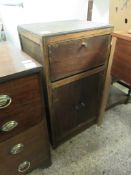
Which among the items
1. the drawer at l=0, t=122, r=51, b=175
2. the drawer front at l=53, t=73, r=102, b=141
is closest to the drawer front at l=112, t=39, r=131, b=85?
the drawer front at l=53, t=73, r=102, b=141

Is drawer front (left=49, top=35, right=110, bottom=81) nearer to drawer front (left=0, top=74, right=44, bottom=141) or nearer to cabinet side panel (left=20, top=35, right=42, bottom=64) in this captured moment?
cabinet side panel (left=20, top=35, right=42, bottom=64)

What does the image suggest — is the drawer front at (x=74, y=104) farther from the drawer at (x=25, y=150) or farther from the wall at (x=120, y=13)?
the wall at (x=120, y=13)

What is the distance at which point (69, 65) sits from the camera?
2.95 ft

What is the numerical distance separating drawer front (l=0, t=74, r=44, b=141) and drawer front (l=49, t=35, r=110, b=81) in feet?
0.59

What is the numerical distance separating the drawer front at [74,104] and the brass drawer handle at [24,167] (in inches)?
10.7

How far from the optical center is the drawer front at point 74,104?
101 centimetres

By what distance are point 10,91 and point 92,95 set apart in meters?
0.70

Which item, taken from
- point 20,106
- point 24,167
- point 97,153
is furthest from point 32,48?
point 97,153

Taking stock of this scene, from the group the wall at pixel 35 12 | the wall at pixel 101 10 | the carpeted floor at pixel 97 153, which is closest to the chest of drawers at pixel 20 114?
the carpeted floor at pixel 97 153

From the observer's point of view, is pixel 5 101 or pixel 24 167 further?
pixel 24 167

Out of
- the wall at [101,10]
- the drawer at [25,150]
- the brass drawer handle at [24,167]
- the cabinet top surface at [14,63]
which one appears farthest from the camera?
the wall at [101,10]

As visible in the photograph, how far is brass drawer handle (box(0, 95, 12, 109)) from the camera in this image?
2.07 feet

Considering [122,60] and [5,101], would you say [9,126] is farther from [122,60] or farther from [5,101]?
[122,60]

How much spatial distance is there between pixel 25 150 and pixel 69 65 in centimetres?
53
